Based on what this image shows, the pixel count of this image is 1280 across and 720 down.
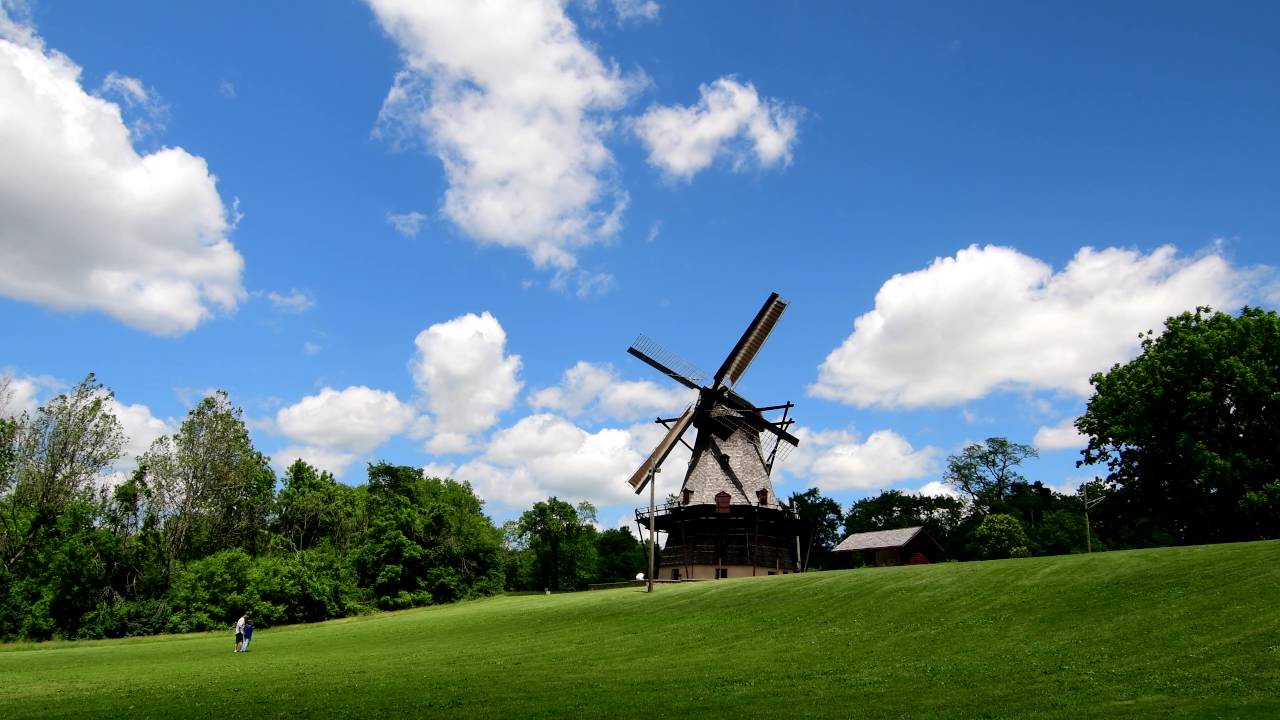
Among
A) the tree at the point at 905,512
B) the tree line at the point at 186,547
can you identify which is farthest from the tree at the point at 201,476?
the tree at the point at 905,512

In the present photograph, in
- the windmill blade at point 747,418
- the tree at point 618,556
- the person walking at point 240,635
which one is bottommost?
the person walking at point 240,635

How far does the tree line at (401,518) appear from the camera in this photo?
140ft

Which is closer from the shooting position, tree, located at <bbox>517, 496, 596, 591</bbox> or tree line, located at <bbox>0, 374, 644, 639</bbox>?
tree line, located at <bbox>0, 374, 644, 639</bbox>

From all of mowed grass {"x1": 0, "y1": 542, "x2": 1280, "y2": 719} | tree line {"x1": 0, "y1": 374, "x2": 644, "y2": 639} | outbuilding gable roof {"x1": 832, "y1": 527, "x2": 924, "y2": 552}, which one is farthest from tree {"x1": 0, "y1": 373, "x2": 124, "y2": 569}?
outbuilding gable roof {"x1": 832, "y1": 527, "x2": 924, "y2": 552}

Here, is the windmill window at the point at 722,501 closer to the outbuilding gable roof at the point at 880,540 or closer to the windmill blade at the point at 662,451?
the windmill blade at the point at 662,451

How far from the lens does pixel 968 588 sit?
98.7 feet

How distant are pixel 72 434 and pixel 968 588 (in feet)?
214

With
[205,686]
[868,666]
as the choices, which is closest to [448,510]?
[205,686]

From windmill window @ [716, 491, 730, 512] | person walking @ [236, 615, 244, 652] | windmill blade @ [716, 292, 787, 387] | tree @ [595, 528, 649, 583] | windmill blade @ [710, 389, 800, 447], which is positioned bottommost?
person walking @ [236, 615, 244, 652]

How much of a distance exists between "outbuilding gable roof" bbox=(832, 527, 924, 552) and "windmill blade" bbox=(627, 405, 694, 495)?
22735 millimetres

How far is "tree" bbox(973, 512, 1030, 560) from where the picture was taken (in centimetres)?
7306

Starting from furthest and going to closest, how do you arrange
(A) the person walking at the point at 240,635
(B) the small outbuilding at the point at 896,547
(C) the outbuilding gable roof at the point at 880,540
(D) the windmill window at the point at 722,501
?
1. (C) the outbuilding gable roof at the point at 880,540
2. (B) the small outbuilding at the point at 896,547
3. (D) the windmill window at the point at 722,501
4. (A) the person walking at the point at 240,635

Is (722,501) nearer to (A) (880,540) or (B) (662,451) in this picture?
(B) (662,451)

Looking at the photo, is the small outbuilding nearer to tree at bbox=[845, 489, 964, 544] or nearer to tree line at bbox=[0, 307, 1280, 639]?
tree line at bbox=[0, 307, 1280, 639]
